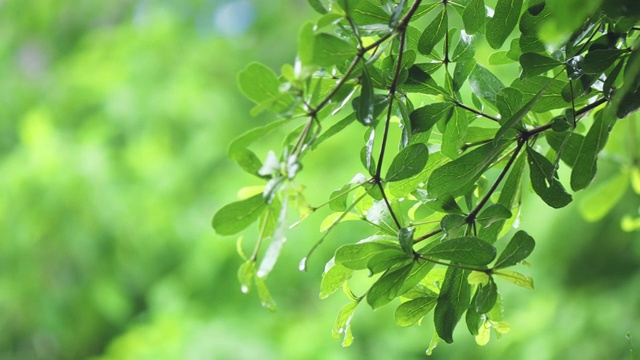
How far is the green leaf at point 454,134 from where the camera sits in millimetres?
409

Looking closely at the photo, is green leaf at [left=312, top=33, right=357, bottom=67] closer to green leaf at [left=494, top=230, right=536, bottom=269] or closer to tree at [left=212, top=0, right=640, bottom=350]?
tree at [left=212, top=0, right=640, bottom=350]

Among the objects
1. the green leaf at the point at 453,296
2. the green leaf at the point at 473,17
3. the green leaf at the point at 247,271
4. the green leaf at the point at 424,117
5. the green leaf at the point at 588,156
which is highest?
the green leaf at the point at 473,17

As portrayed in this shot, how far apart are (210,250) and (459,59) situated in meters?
1.77

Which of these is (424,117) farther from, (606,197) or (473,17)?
(606,197)

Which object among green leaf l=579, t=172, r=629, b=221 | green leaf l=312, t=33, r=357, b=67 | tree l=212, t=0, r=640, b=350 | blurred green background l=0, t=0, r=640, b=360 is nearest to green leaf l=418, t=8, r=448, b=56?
tree l=212, t=0, r=640, b=350

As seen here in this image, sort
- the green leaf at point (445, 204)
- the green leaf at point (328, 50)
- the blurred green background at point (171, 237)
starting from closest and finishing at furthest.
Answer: the green leaf at point (328, 50) → the green leaf at point (445, 204) → the blurred green background at point (171, 237)

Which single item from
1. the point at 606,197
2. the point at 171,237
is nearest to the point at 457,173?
the point at 606,197

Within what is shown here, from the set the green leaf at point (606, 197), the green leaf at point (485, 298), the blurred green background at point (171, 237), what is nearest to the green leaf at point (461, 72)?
the green leaf at point (485, 298)

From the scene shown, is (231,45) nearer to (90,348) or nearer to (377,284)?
(90,348)

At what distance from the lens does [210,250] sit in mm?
2139

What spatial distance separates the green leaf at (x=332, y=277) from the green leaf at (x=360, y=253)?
0.08ft

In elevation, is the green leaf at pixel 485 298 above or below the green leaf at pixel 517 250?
below

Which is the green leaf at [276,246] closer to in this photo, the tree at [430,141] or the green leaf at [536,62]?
the tree at [430,141]

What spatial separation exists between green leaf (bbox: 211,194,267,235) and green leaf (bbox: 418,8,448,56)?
0.12 metres
